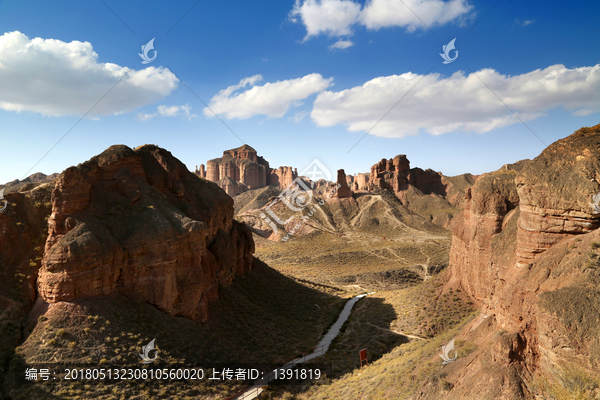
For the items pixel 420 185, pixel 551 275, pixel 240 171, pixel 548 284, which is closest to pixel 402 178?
pixel 420 185

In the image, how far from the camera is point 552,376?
11.3 m

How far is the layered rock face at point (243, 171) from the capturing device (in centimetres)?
17762

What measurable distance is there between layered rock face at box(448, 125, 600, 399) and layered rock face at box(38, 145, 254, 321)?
799 inches

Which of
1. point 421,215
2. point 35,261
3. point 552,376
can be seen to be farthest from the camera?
point 421,215

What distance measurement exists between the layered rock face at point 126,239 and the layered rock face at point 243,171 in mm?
140779

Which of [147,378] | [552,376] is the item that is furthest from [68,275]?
[552,376]

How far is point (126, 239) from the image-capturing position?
24.2 metres

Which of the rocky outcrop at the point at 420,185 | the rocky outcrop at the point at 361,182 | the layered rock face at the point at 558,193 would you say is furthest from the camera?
the rocky outcrop at the point at 361,182

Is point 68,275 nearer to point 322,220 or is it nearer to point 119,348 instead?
point 119,348

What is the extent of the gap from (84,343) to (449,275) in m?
33.3

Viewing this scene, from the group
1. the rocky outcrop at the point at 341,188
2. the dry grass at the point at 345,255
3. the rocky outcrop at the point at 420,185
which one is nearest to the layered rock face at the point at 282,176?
the rocky outcrop at the point at 420,185

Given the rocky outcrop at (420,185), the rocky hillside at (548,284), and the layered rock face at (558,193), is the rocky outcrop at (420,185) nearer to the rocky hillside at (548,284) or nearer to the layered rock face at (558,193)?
the layered rock face at (558,193)
